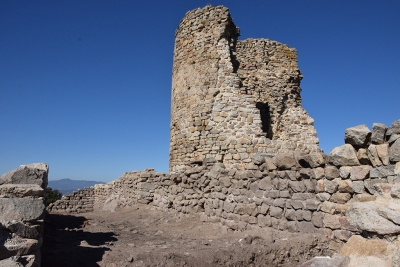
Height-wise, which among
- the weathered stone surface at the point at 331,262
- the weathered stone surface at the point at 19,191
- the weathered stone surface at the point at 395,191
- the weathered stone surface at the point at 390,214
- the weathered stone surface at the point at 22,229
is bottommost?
the weathered stone surface at the point at 331,262

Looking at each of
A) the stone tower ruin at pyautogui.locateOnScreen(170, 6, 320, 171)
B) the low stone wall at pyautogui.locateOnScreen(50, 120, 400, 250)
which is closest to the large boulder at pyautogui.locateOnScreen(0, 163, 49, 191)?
the low stone wall at pyautogui.locateOnScreen(50, 120, 400, 250)

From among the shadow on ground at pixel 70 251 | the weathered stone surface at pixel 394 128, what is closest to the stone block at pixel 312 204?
the weathered stone surface at pixel 394 128

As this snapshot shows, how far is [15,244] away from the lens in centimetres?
304

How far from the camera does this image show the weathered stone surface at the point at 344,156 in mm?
4326

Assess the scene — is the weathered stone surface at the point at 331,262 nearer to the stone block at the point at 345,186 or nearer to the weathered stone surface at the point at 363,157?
the stone block at the point at 345,186

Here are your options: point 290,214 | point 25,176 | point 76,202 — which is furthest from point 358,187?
point 76,202

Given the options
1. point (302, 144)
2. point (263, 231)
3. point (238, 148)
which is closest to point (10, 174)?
point (263, 231)

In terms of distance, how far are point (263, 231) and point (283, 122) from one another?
720 cm

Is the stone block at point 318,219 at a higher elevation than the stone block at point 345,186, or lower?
lower

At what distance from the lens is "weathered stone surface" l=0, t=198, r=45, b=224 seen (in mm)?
3303

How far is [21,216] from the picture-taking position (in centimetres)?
334

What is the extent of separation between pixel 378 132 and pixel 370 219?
1115 millimetres

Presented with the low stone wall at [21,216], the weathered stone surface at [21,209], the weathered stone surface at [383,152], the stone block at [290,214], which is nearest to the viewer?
the low stone wall at [21,216]

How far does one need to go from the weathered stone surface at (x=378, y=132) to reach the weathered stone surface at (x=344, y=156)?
412mm
